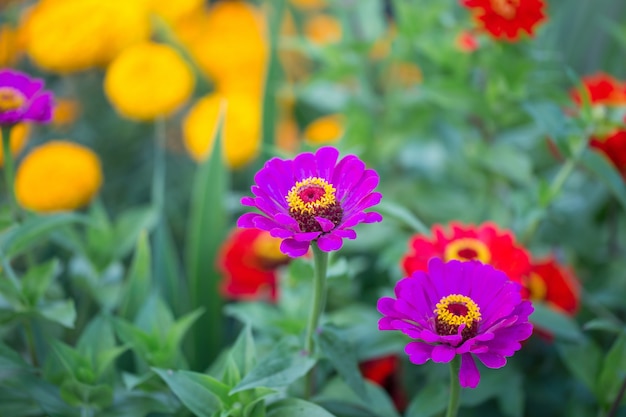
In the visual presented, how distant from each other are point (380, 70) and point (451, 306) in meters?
0.55

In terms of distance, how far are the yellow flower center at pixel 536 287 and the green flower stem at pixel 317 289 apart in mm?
271

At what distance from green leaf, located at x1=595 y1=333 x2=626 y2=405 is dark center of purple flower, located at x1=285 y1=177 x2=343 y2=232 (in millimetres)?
245

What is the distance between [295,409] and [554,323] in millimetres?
241

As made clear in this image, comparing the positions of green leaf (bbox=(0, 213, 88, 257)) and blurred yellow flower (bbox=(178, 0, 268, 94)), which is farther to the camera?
blurred yellow flower (bbox=(178, 0, 268, 94))

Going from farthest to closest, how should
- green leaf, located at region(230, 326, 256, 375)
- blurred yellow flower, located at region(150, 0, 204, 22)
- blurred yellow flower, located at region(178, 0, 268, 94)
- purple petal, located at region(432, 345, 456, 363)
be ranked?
blurred yellow flower, located at region(178, 0, 268, 94) < blurred yellow flower, located at region(150, 0, 204, 22) < green leaf, located at region(230, 326, 256, 375) < purple petal, located at region(432, 345, 456, 363)

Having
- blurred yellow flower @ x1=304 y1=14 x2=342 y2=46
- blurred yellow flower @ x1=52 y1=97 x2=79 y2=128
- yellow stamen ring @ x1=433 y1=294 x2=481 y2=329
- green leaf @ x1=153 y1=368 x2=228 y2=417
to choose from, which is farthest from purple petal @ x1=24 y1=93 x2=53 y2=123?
blurred yellow flower @ x1=304 y1=14 x2=342 y2=46

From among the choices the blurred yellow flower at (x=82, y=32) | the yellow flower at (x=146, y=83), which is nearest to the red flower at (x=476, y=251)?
the yellow flower at (x=146, y=83)

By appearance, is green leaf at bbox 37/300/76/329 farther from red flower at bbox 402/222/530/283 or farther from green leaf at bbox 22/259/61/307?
red flower at bbox 402/222/530/283

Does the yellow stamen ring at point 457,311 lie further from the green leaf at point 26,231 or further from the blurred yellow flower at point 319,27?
the blurred yellow flower at point 319,27

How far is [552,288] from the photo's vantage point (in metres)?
0.68

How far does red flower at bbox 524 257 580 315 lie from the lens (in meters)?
0.68

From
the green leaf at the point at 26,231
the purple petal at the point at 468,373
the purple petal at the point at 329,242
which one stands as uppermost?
the purple petal at the point at 329,242

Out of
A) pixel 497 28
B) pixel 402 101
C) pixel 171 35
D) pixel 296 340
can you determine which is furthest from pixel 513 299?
pixel 171 35

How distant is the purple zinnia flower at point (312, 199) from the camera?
0.41 meters
